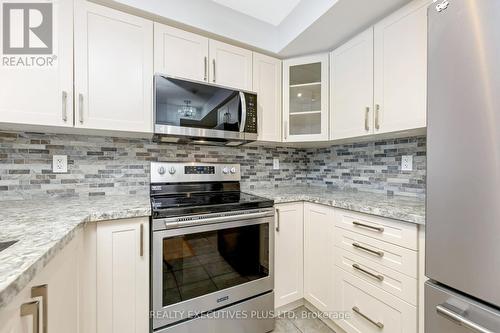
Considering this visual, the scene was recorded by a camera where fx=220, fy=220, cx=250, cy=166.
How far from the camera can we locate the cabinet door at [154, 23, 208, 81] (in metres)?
1.49

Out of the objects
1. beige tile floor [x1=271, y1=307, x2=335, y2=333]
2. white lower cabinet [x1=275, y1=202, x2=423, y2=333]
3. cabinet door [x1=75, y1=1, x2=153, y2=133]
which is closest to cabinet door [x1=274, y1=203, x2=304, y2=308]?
white lower cabinet [x1=275, y1=202, x2=423, y2=333]

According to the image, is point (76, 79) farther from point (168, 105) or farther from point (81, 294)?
point (81, 294)

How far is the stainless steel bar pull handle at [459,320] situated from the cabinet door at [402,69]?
0.91 metres

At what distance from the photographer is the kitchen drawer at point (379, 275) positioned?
1.08 m

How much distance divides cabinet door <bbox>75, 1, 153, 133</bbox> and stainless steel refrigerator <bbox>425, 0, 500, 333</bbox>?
5.08 ft

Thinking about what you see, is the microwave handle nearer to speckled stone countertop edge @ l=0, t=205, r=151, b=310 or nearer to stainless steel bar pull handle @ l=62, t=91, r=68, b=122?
speckled stone countertop edge @ l=0, t=205, r=151, b=310

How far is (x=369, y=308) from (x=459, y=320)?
57 centimetres

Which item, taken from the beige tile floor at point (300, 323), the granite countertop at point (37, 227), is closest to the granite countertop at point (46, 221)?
the granite countertop at point (37, 227)

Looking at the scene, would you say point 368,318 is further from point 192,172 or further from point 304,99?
point 304,99

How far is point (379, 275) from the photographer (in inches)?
48.1

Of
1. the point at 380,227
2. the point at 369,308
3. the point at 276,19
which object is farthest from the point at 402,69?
the point at 369,308

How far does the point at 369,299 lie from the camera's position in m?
Answer: 1.29

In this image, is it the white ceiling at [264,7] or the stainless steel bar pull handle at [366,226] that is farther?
the white ceiling at [264,7]

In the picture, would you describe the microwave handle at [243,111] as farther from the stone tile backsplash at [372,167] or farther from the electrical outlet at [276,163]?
the stone tile backsplash at [372,167]
